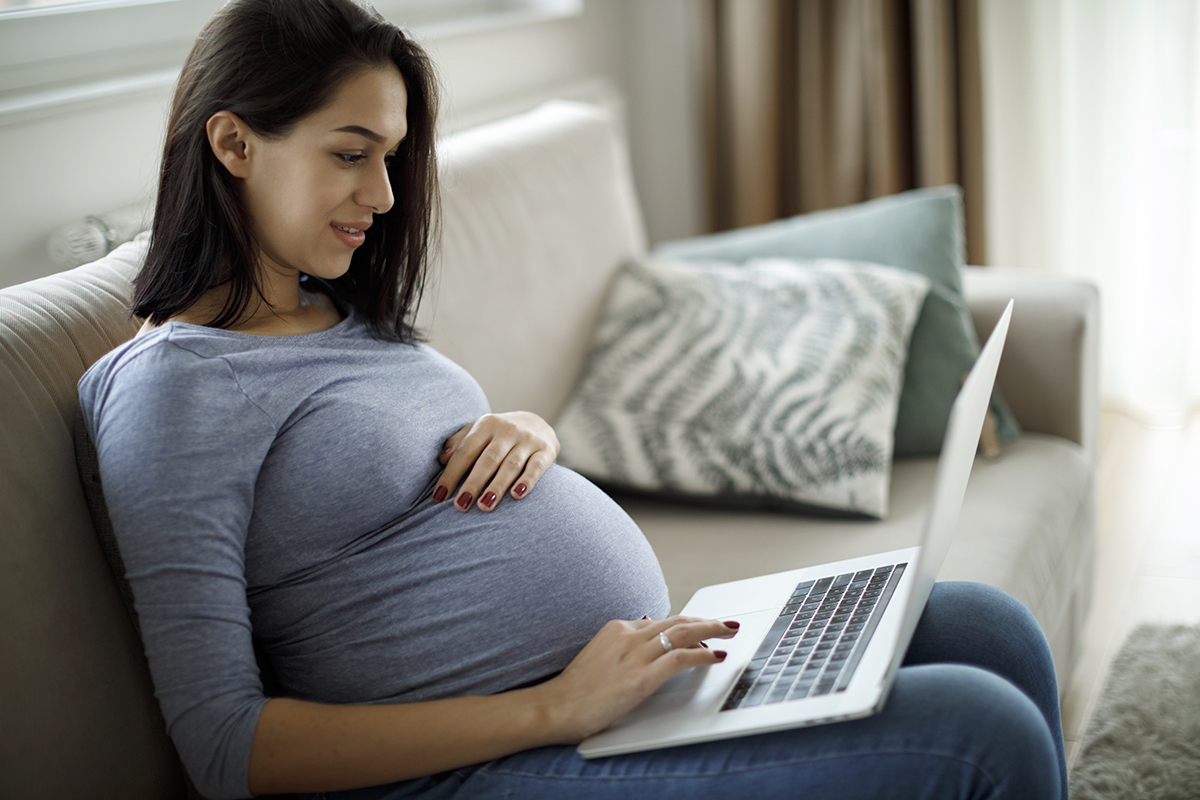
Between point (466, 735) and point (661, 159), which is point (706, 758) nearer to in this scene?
point (466, 735)

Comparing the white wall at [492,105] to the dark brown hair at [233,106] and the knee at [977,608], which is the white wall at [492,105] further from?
the knee at [977,608]

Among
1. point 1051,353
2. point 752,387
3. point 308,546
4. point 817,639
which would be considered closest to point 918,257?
point 1051,353

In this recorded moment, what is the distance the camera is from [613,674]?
0.88 m

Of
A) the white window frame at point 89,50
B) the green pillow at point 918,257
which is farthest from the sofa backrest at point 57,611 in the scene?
the green pillow at point 918,257

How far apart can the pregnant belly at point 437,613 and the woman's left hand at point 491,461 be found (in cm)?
2

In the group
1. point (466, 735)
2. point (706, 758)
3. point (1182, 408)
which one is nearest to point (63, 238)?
point (466, 735)

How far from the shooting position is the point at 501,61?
241cm

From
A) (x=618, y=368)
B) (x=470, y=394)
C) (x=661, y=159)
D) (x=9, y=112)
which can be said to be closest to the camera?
(x=470, y=394)

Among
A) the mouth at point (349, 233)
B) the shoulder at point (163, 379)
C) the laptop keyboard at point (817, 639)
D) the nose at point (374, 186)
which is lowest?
the laptop keyboard at point (817, 639)

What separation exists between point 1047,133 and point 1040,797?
2.30 m

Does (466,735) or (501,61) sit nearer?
(466,735)

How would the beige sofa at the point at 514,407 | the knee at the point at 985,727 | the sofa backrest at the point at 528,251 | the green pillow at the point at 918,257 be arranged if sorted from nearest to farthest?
the knee at the point at 985,727 < the beige sofa at the point at 514,407 < the sofa backrest at the point at 528,251 < the green pillow at the point at 918,257

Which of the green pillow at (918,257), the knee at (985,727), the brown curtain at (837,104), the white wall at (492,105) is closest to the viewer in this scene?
the knee at (985,727)

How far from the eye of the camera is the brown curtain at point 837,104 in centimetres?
259
